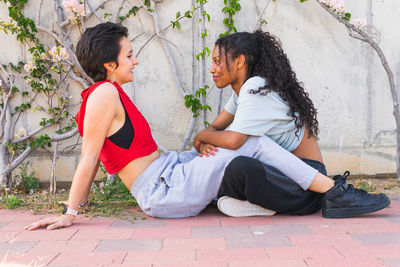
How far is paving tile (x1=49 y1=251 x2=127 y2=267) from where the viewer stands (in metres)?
1.69

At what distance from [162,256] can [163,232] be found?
0.43 meters

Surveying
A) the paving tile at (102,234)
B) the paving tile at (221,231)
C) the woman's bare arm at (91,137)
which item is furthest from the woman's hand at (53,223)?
the paving tile at (221,231)

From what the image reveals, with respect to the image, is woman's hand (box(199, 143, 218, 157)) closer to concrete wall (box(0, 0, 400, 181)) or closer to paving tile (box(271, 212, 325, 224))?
paving tile (box(271, 212, 325, 224))

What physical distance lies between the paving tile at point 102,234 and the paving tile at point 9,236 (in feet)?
1.06

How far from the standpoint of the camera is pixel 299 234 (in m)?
2.10

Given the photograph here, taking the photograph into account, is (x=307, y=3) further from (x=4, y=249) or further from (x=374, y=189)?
(x=4, y=249)

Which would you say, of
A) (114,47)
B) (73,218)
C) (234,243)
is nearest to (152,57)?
(114,47)

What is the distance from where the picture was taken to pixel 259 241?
1.97m

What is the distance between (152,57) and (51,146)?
1.24 meters

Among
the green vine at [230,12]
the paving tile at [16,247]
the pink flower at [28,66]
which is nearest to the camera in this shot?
the paving tile at [16,247]

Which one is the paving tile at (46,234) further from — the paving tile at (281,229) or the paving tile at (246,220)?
the paving tile at (281,229)

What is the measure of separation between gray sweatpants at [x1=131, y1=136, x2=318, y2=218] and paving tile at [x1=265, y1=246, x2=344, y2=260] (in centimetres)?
67

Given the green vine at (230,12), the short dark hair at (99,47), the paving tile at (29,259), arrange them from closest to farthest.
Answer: the paving tile at (29,259), the short dark hair at (99,47), the green vine at (230,12)

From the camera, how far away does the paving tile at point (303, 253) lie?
1.72 metres
